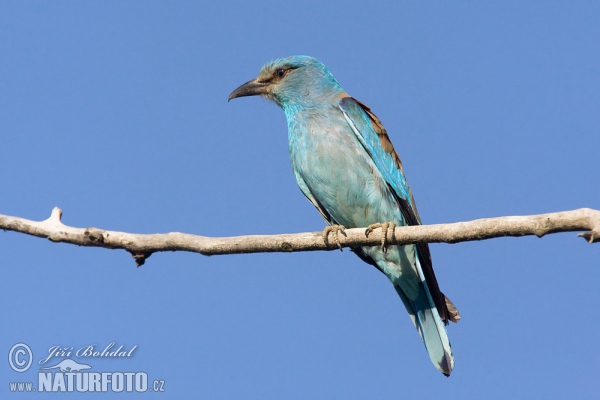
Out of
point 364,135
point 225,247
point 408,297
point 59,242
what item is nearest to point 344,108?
point 364,135

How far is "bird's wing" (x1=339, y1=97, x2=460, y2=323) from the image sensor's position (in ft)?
20.6

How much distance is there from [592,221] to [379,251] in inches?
112

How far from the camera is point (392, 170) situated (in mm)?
6410

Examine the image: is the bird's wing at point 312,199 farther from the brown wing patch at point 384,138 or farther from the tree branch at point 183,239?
the tree branch at point 183,239

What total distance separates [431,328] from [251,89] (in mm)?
2996

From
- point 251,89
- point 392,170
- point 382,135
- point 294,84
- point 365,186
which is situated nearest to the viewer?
point 365,186

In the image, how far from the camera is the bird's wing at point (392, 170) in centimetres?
629

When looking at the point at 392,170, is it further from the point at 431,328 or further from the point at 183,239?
the point at 183,239

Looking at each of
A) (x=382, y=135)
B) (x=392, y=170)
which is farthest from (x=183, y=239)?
(x=382, y=135)

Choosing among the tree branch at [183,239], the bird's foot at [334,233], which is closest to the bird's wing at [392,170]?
the bird's foot at [334,233]

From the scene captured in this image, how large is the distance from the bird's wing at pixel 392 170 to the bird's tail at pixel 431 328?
0.09 metres

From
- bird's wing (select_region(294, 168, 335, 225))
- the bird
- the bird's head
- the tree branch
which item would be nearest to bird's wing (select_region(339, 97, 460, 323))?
the bird

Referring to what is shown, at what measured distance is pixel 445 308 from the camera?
632 cm

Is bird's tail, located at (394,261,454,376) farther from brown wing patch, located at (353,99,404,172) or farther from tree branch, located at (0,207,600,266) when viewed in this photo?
tree branch, located at (0,207,600,266)
